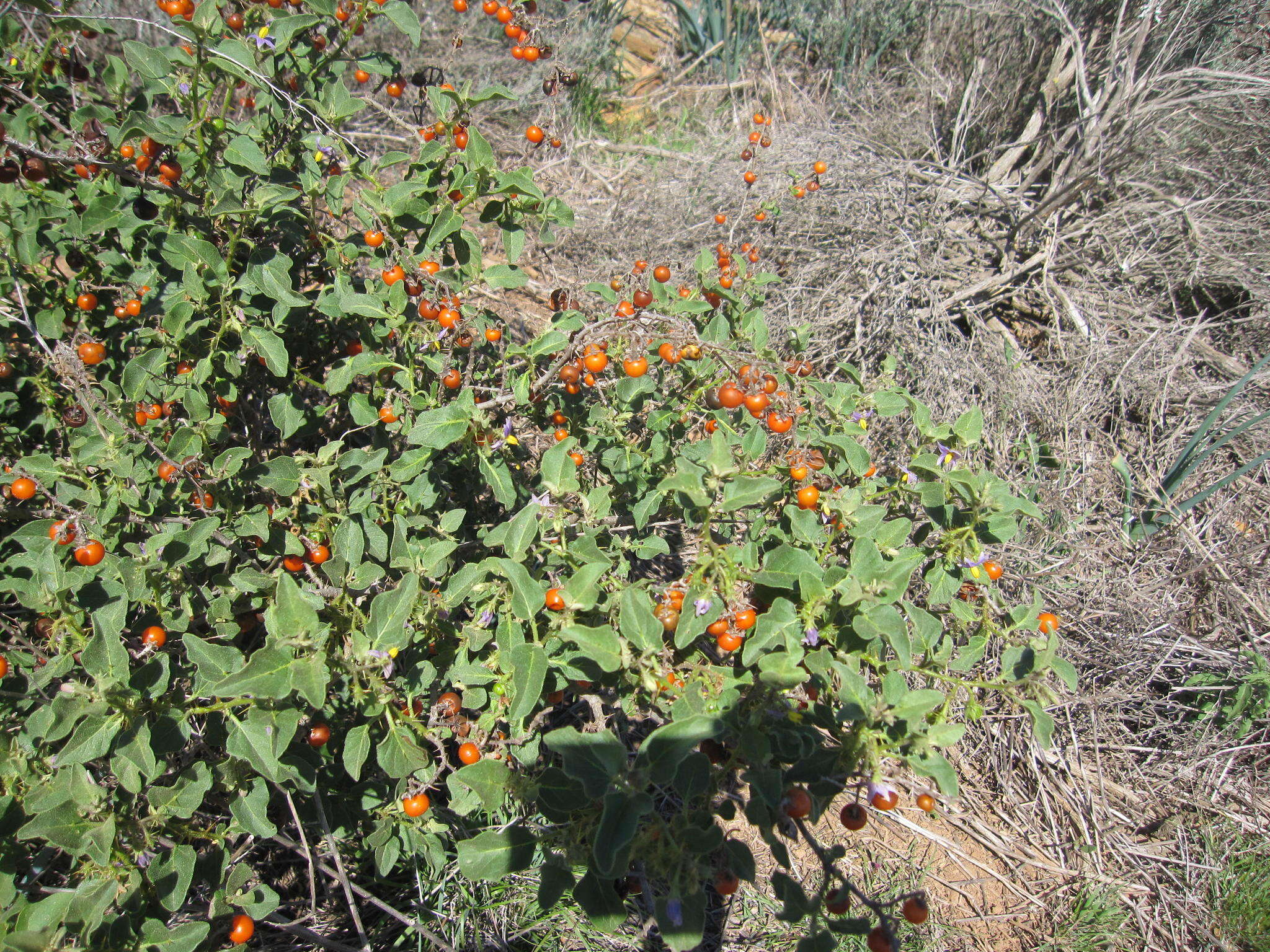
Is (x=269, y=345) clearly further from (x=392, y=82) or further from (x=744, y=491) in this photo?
(x=744, y=491)

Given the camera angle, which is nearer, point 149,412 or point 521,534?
point 521,534

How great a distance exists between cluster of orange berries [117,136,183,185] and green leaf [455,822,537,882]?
177cm

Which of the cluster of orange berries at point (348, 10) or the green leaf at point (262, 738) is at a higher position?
the cluster of orange berries at point (348, 10)

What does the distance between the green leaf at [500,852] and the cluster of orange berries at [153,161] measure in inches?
69.6

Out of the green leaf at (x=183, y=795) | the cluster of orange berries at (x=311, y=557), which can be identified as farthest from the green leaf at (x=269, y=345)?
the green leaf at (x=183, y=795)

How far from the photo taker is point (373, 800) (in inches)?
77.2

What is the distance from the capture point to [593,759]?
1.28 m

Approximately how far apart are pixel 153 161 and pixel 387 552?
1.18 m

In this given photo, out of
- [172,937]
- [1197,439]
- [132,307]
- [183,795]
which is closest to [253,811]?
[183,795]

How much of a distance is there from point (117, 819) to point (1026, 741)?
2773 millimetres

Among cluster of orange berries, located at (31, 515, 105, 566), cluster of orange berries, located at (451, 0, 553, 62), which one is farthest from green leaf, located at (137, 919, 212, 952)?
cluster of orange berries, located at (451, 0, 553, 62)

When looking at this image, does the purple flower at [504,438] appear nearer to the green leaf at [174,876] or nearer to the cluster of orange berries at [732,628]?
the cluster of orange berries at [732,628]

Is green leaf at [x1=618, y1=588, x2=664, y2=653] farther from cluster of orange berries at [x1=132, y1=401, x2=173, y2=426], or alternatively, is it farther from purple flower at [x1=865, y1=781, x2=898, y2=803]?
cluster of orange berries at [x1=132, y1=401, x2=173, y2=426]

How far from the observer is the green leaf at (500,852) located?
1397 millimetres
